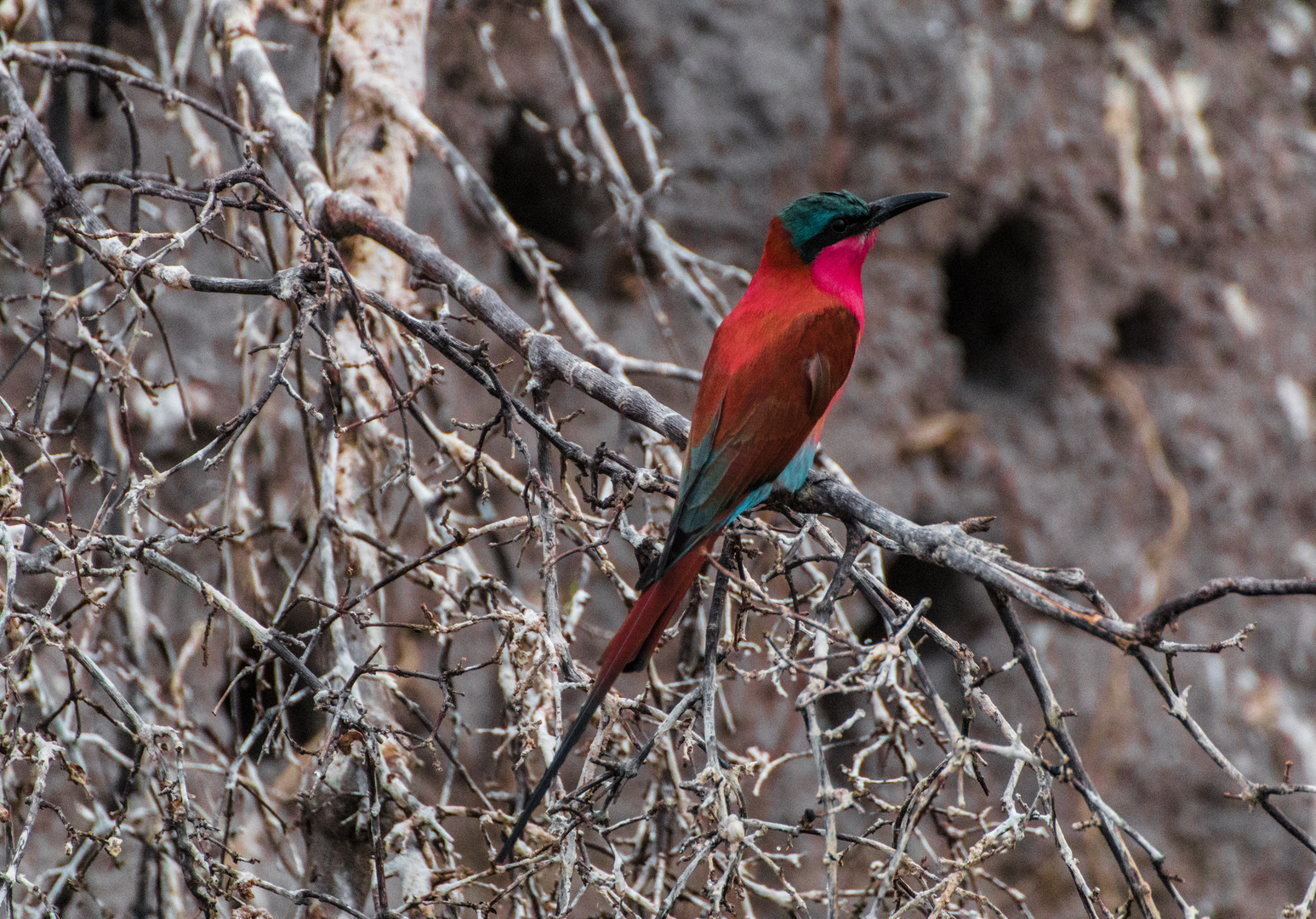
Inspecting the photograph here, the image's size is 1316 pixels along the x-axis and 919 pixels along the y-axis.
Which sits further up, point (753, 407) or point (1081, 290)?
point (1081, 290)

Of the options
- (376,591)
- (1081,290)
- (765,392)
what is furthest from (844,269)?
(1081,290)

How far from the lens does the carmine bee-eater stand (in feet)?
4.67

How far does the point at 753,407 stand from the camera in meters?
1.75

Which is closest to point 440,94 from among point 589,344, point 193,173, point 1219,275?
point 193,173

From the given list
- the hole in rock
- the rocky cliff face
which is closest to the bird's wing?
the rocky cliff face

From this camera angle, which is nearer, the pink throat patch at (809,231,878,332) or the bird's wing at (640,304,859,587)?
the bird's wing at (640,304,859,587)

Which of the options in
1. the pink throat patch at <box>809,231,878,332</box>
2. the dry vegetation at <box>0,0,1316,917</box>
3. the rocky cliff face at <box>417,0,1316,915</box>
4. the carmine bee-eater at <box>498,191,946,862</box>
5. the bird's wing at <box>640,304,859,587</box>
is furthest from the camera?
the rocky cliff face at <box>417,0,1316,915</box>

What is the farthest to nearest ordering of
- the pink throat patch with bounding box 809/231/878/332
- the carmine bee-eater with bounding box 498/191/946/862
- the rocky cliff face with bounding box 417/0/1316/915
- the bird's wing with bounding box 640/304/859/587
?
the rocky cliff face with bounding box 417/0/1316/915 < the pink throat patch with bounding box 809/231/878/332 < the bird's wing with bounding box 640/304/859/587 < the carmine bee-eater with bounding box 498/191/946/862

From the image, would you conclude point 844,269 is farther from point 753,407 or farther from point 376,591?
point 376,591

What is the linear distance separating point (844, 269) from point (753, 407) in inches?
22.4

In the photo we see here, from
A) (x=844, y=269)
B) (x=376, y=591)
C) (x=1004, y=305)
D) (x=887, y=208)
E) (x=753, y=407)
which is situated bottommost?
(x=376, y=591)

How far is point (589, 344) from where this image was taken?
200cm

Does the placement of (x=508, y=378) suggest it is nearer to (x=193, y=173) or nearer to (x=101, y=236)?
(x=193, y=173)

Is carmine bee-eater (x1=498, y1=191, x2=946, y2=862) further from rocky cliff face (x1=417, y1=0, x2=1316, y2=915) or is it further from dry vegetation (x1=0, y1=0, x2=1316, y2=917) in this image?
rocky cliff face (x1=417, y1=0, x2=1316, y2=915)
